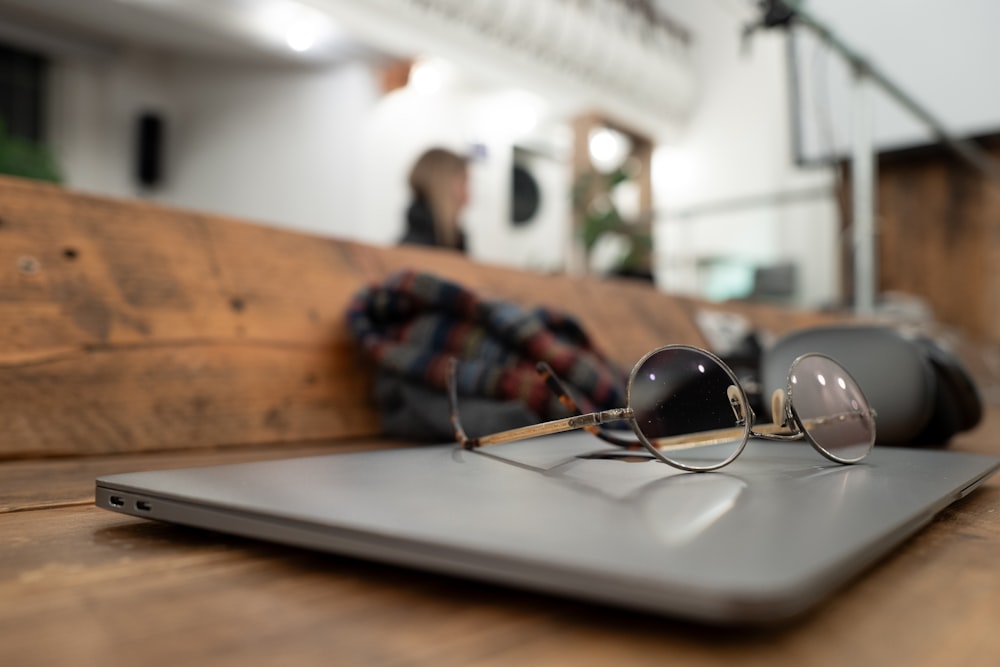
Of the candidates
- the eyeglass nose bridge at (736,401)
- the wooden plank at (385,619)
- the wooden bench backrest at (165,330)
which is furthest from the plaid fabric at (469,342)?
the wooden plank at (385,619)

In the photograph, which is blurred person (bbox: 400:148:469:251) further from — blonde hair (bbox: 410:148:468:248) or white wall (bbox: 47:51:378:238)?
white wall (bbox: 47:51:378:238)

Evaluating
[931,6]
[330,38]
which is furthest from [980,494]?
[330,38]

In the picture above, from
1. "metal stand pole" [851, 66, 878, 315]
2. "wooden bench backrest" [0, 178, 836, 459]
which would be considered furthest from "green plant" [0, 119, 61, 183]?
"metal stand pole" [851, 66, 878, 315]

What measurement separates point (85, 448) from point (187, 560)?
35 cm

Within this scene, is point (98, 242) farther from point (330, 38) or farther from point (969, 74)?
point (330, 38)

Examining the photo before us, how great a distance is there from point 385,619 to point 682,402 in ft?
0.63

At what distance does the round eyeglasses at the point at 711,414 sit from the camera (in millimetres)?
315

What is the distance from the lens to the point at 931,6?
8.48ft

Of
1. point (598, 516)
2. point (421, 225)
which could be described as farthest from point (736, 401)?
point (421, 225)

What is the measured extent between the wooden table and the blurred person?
1844 millimetres

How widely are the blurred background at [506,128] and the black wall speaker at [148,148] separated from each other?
0.01 meters

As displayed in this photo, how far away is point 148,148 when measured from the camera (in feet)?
15.6

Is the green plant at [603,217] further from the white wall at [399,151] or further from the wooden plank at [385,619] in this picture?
the wooden plank at [385,619]

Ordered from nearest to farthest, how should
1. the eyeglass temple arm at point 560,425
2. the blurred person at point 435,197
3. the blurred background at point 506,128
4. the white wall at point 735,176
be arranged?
the eyeglass temple arm at point 560,425 → the blurred person at point 435,197 → the blurred background at point 506,128 → the white wall at point 735,176
